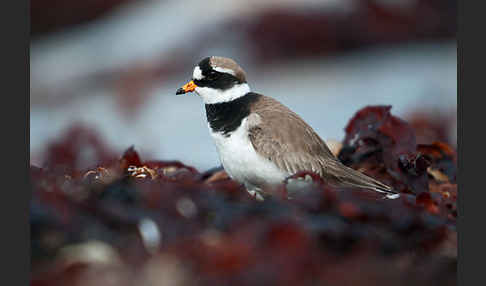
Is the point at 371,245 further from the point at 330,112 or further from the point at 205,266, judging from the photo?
the point at 330,112

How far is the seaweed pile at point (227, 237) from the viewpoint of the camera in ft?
7.06

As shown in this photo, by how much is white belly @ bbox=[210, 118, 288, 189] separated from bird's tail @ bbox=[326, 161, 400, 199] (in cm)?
41

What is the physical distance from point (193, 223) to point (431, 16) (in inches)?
402

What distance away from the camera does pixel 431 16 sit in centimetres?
1166

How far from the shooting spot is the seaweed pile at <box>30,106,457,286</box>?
7.06ft

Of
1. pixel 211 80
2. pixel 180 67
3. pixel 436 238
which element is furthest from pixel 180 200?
pixel 180 67

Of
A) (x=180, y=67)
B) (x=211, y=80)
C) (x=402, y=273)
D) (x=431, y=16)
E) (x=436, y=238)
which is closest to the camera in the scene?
(x=402, y=273)

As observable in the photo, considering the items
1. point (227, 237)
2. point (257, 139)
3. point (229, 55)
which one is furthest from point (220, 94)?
point (229, 55)

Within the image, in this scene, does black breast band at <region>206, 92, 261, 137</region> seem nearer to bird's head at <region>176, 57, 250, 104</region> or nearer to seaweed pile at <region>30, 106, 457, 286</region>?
bird's head at <region>176, 57, 250, 104</region>

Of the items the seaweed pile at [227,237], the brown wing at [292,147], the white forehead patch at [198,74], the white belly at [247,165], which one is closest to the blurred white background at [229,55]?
the white forehead patch at [198,74]

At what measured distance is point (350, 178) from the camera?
432 cm

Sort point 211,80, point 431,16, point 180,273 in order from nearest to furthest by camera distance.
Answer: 1. point 180,273
2. point 211,80
3. point 431,16

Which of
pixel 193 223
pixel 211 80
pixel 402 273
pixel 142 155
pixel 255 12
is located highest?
pixel 255 12

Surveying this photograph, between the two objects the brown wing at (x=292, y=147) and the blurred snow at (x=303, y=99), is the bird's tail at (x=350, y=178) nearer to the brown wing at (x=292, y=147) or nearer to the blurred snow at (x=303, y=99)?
the brown wing at (x=292, y=147)
